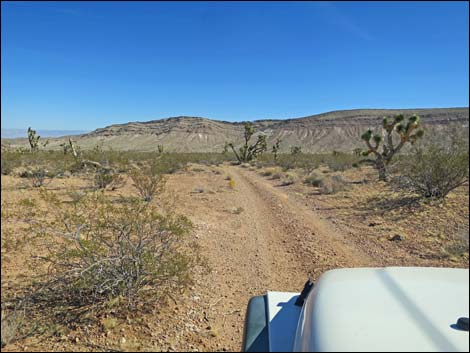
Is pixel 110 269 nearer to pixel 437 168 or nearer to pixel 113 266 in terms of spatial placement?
pixel 113 266

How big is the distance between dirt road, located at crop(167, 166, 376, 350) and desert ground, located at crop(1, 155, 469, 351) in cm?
2

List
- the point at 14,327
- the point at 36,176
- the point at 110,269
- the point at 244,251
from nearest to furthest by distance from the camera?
1. the point at 14,327
2. the point at 110,269
3. the point at 244,251
4. the point at 36,176

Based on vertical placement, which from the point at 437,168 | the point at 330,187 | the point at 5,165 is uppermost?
the point at 5,165

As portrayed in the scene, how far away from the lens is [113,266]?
4.21m

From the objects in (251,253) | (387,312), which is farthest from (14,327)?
(251,253)

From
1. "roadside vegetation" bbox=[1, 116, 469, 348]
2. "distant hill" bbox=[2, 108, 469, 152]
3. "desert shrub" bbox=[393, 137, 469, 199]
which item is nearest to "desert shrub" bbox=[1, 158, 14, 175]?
"roadside vegetation" bbox=[1, 116, 469, 348]

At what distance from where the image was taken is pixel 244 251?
22.5 ft

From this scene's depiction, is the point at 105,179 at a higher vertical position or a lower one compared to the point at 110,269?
higher

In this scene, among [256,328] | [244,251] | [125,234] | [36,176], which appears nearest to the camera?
[256,328]

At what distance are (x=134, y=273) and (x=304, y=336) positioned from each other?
3143 millimetres

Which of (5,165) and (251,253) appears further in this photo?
(5,165)

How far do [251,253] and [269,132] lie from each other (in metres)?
115

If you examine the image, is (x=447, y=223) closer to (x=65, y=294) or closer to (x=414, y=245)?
(x=414, y=245)

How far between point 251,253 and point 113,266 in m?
3.13
